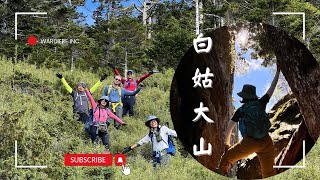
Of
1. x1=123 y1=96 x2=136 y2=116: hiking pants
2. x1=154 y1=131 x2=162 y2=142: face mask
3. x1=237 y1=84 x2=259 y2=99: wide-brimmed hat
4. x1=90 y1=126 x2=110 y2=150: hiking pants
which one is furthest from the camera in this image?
x1=123 y1=96 x2=136 y2=116: hiking pants

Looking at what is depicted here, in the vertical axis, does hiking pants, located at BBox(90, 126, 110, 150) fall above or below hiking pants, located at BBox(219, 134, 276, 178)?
above

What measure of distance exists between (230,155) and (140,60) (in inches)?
419

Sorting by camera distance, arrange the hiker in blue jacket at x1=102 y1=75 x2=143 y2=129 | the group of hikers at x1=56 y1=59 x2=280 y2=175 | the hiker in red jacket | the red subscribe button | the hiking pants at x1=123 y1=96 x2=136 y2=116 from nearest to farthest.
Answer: the group of hikers at x1=56 y1=59 x2=280 y2=175 → the red subscribe button → the hiker in blue jacket at x1=102 y1=75 x2=143 y2=129 → the hiker in red jacket → the hiking pants at x1=123 y1=96 x2=136 y2=116

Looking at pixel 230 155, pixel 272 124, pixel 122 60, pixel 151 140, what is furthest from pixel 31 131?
pixel 122 60

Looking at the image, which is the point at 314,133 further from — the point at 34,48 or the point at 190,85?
the point at 34,48

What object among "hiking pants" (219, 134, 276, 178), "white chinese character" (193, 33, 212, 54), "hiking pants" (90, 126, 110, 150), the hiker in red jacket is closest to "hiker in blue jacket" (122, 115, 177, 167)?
"hiking pants" (90, 126, 110, 150)

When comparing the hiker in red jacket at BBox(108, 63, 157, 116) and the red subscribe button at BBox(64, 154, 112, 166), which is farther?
the hiker in red jacket at BBox(108, 63, 157, 116)

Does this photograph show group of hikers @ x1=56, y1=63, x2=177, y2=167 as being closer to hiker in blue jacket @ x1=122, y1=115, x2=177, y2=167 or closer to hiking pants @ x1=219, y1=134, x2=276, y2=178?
hiker in blue jacket @ x1=122, y1=115, x2=177, y2=167

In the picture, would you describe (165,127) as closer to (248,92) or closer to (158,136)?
(158,136)

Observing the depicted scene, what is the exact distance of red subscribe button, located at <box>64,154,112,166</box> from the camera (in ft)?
25.5

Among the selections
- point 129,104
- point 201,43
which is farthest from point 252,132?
point 129,104

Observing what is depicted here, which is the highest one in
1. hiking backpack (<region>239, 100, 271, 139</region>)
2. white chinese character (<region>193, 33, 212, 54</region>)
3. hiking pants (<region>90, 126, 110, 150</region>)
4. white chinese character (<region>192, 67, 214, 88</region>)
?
white chinese character (<region>193, 33, 212, 54</region>)

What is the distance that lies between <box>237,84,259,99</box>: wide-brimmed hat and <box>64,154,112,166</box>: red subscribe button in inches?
103

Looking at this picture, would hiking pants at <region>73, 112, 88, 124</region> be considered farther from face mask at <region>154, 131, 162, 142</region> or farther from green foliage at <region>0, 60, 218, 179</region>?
face mask at <region>154, 131, 162, 142</region>
